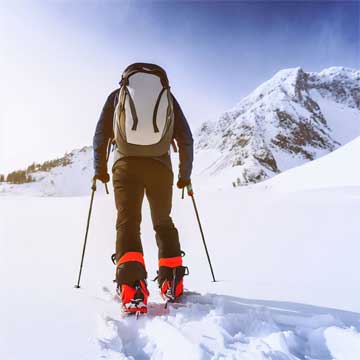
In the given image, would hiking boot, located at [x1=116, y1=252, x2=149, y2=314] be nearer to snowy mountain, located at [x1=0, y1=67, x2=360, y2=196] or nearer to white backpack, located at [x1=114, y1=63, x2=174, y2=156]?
white backpack, located at [x1=114, y1=63, x2=174, y2=156]

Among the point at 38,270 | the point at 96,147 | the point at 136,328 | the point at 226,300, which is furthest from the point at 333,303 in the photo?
the point at 38,270

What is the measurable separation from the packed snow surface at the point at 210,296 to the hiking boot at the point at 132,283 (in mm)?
121

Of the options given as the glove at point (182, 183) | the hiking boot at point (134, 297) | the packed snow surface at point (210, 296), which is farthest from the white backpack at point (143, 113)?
the packed snow surface at point (210, 296)

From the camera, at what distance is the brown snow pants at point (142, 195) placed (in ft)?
10.9

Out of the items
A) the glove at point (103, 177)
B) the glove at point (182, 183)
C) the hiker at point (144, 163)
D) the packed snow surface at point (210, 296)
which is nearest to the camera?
the packed snow surface at point (210, 296)

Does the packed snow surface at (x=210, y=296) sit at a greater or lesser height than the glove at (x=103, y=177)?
lesser

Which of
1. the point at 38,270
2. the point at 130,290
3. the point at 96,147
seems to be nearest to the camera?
the point at 130,290

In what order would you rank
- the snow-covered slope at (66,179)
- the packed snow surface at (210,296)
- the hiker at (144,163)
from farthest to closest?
the snow-covered slope at (66,179) < the hiker at (144,163) < the packed snow surface at (210,296)

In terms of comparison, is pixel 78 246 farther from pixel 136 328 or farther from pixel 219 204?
pixel 219 204

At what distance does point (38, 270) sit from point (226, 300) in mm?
2541

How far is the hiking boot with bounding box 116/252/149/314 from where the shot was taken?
2.94 metres

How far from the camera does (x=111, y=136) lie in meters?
3.74

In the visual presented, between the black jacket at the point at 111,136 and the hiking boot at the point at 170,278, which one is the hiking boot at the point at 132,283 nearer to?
the hiking boot at the point at 170,278

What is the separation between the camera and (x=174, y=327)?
247 centimetres
